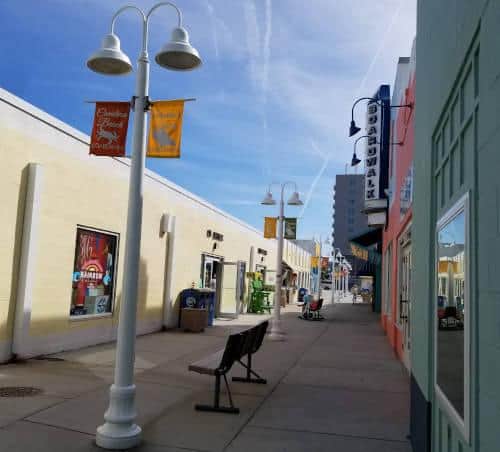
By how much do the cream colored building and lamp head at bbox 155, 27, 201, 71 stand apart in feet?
14.8

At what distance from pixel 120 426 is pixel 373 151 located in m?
12.0

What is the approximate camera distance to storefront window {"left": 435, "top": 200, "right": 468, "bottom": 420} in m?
2.88

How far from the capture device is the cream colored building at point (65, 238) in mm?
9375

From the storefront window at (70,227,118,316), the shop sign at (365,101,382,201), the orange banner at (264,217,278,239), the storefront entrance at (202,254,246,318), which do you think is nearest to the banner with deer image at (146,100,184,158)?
the storefront window at (70,227,118,316)

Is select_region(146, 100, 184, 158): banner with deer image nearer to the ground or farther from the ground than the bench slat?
farther from the ground

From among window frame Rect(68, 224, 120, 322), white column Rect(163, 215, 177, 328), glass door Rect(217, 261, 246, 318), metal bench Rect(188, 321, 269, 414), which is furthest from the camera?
glass door Rect(217, 261, 246, 318)

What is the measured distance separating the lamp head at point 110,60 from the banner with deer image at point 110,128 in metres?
0.36

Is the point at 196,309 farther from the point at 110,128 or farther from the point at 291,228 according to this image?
the point at 110,128

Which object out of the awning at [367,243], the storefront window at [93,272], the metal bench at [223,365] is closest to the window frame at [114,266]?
the storefront window at [93,272]

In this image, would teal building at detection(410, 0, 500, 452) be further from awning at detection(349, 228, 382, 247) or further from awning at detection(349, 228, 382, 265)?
awning at detection(349, 228, 382, 265)

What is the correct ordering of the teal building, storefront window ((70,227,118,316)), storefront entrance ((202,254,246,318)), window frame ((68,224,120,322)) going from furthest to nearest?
storefront entrance ((202,254,246,318))
storefront window ((70,227,118,316))
window frame ((68,224,120,322))
the teal building

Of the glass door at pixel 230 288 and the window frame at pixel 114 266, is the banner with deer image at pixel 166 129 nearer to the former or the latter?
the window frame at pixel 114 266

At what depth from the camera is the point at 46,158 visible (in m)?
10.2

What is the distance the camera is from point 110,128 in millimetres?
6031
